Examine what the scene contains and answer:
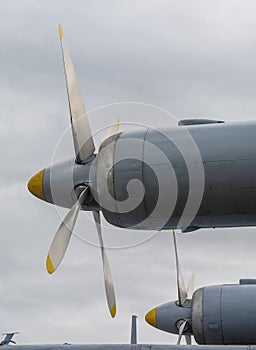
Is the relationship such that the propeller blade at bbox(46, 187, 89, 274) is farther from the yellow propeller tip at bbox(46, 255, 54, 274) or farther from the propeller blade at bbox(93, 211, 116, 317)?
the propeller blade at bbox(93, 211, 116, 317)

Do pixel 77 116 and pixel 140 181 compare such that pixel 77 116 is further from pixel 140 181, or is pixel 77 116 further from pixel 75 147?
pixel 140 181

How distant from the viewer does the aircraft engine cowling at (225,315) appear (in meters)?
15.3

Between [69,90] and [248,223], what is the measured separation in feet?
13.3

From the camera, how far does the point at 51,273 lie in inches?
424

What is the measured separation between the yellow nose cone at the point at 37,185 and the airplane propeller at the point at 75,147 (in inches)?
27.2

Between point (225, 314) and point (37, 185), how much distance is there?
6506mm

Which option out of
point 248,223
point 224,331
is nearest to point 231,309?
point 224,331

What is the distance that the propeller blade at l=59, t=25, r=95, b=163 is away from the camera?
11.2 meters

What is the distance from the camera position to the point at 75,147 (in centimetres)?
1123

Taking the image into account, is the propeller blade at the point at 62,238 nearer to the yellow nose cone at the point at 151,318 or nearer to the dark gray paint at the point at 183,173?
the dark gray paint at the point at 183,173

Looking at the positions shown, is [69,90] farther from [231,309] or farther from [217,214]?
[231,309]

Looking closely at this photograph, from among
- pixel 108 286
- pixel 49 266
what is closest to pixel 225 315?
pixel 108 286

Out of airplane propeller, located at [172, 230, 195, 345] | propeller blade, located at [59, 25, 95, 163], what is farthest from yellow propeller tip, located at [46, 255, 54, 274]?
airplane propeller, located at [172, 230, 195, 345]

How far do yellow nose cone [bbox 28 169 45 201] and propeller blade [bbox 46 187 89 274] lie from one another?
0.69m
